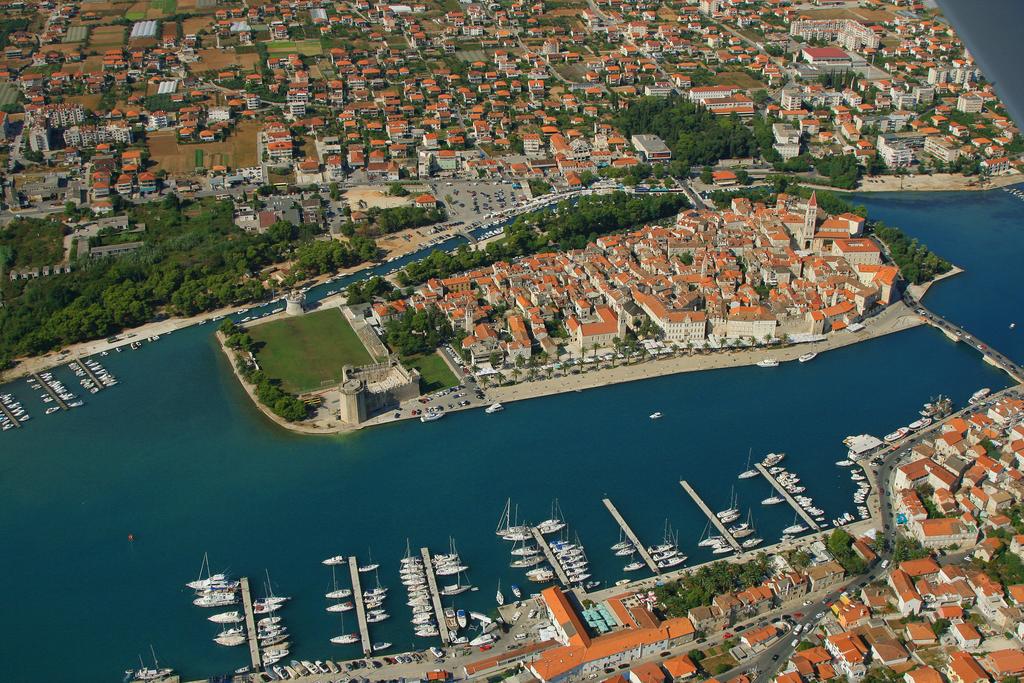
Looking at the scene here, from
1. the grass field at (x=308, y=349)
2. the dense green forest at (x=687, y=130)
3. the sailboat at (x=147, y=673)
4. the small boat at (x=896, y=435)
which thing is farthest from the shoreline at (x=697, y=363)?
the dense green forest at (x=687, y=130)

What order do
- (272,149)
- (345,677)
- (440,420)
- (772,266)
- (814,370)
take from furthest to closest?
(272,149) < (772,266) < (814,370) < (440,420) < (345,677)

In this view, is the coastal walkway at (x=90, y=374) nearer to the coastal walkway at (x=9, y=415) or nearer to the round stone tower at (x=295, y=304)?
the coastal walkway at (x=9, y=415)

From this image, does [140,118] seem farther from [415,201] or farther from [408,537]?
[408,537]

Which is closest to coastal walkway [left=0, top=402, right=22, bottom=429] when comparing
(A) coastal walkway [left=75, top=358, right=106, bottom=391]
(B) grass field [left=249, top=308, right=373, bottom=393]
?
(A) coastal walkway [left=75, top=358, right=106, bottom=391]

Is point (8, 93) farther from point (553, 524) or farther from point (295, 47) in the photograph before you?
point (553, 524)

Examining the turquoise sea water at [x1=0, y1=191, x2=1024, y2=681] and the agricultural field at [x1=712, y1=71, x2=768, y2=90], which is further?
the agricultural field at [x1=712, y1=71, x2=768, y2=90]

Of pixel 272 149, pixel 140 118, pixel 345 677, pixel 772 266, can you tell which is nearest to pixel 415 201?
pixel 272 149

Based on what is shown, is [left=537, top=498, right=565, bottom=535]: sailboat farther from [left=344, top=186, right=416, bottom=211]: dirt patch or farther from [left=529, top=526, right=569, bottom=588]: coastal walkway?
[left=344, top=186, right=416, bottom=211]: dirt patch
